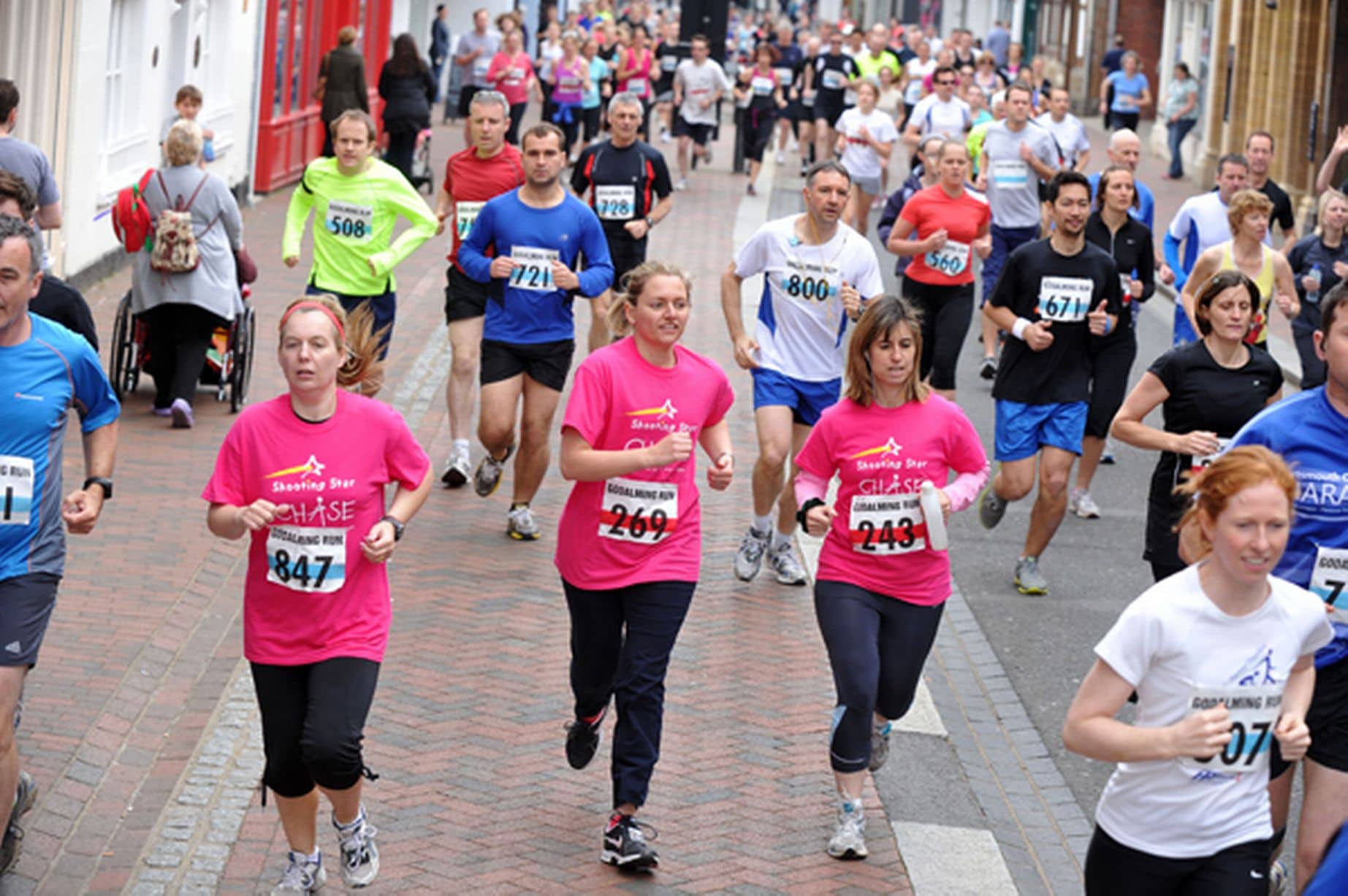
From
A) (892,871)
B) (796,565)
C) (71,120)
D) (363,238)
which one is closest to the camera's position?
(892,871)

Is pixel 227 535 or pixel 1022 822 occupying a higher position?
pixel 227 535

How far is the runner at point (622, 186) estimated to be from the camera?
43.2 ft

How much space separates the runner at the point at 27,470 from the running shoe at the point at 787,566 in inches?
183

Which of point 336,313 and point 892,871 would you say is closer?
point 336,313

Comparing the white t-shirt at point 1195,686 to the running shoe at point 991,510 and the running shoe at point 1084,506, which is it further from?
the running shoe at point 1084,506

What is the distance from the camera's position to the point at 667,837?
6.70 meters

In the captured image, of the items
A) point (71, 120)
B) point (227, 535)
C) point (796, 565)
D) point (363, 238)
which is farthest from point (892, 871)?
point (71, 120)

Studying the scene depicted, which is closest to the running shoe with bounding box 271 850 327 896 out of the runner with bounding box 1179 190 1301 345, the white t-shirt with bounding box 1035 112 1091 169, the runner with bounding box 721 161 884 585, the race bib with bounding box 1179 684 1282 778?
the race bib with bounding box 1179 684 1282 778

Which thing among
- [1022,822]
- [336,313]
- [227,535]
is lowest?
[1022,822]

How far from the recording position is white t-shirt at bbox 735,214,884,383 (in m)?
9.45

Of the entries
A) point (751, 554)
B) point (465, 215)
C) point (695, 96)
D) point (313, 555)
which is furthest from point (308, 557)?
point (695, 96)

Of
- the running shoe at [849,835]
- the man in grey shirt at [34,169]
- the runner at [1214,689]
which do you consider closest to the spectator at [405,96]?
the man in grey shirt at [34,169]

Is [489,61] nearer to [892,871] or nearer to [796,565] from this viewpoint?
[796,565]

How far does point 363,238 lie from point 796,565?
9.58 feet
